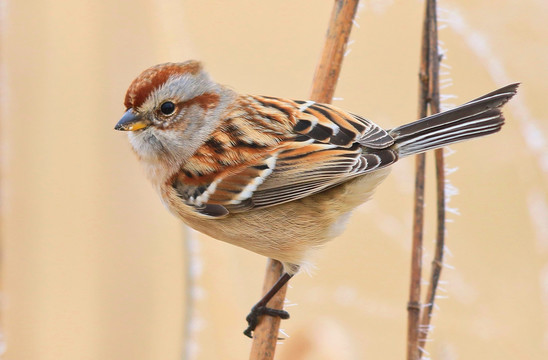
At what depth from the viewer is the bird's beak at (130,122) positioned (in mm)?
2301

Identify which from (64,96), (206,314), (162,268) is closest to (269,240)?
(206,314)

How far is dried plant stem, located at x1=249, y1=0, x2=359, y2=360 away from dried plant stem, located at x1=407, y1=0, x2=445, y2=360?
0.96 ft

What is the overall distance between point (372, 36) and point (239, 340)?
6.13ft

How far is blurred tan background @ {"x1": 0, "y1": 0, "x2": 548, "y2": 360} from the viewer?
93.2 inches

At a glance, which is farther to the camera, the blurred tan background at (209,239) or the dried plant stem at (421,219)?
the blurred tan background at (209,239)

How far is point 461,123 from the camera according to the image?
206 centimetres

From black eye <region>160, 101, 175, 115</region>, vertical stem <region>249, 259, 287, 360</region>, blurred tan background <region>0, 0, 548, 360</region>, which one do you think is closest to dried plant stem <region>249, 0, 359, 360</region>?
vertical stem <region>249, 259, 287, 360</region>

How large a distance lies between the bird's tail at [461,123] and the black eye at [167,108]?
92 centimetres

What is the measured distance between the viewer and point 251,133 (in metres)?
2.38

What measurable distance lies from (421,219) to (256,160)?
671 mm

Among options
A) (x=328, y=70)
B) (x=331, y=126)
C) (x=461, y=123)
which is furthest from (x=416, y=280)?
(x=328, y=70)

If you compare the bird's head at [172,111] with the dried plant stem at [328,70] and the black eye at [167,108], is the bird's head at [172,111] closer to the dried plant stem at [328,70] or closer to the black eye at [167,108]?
the black eye at [167,108]

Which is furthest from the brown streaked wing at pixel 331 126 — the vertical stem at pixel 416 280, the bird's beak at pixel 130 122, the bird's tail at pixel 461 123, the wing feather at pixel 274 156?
the bird's beak at pixel 130 122

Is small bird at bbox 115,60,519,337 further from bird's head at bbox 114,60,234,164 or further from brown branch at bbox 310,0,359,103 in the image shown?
brown branch at bbox 310,0,359,103
